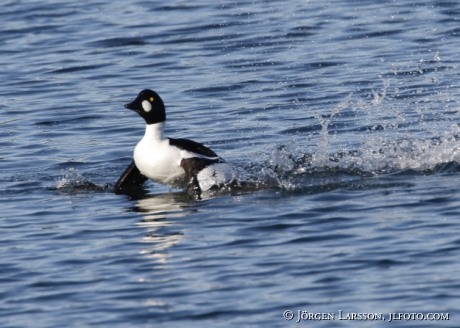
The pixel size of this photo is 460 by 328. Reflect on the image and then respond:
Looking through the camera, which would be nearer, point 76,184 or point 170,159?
point 170,159

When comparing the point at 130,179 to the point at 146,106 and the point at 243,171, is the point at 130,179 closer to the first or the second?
the point at 146,106

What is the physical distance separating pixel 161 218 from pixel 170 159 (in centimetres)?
97

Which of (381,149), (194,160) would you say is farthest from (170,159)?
(381,149)

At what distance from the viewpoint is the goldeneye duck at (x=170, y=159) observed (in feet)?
32.8

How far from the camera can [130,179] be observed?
1059 cm

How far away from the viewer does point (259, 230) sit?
8.48m

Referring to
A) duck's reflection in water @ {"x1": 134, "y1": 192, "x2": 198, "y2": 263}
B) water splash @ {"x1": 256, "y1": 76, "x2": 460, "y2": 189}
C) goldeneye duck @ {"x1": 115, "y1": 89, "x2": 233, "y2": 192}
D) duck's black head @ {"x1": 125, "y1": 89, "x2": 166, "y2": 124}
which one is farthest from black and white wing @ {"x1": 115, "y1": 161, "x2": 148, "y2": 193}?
water splash @ {"x1": 256, "y1": 76, "x2": 460, "y2": 189}

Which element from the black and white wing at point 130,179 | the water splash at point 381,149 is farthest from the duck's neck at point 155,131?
the water splash at point 381,149

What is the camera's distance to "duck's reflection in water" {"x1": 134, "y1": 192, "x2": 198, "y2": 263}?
821 centimetres

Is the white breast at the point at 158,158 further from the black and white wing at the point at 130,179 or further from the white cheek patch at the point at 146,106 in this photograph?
the black and white wing at the point at 130,179

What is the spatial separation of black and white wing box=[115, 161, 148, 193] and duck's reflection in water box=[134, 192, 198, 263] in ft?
1.36

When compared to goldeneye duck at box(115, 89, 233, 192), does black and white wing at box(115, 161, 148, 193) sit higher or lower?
lower

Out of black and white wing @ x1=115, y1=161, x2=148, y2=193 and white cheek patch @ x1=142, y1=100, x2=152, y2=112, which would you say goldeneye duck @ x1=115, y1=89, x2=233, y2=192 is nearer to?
white cheek patch @ x1=142, y1=100, x2=152, y2=112

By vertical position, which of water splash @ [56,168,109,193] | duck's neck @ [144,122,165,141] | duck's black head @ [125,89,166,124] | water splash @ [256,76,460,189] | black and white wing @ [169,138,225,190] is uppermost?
duck's black head @ [125,89,166,124]
